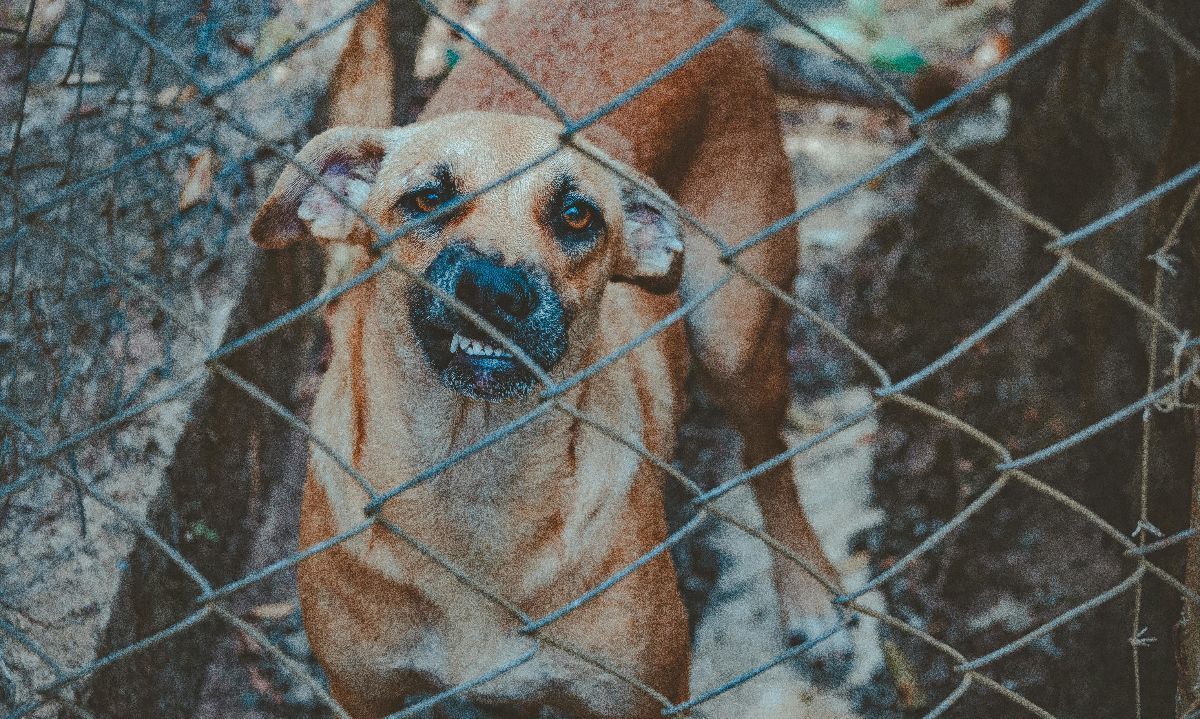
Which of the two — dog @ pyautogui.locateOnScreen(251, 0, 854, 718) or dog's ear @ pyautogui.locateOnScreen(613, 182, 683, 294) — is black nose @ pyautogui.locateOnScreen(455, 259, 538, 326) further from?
dog's ear @ pyautogui.locateOnScreen(613, 182, 683, 294)

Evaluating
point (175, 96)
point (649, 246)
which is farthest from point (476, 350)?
point (175, 96)

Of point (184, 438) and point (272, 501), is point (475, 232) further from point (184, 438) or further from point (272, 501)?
point (272, 501)

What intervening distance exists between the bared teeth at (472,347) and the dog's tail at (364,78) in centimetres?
215

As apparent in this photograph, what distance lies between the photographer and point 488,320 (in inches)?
89.2

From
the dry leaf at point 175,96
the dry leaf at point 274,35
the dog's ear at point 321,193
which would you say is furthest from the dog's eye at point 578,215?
the dry leaf at point 274,35

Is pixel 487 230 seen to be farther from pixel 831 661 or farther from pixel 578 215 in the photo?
pixel 831 661

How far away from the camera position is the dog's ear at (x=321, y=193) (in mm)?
2445

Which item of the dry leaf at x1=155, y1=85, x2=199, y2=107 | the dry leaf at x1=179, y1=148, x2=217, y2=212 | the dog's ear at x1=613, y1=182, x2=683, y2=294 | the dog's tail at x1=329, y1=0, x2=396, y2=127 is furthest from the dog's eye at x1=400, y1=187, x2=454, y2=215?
the dog's tail at x1=329, y1=0, x2=396, y2=127

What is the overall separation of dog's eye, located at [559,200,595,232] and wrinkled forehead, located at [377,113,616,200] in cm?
4

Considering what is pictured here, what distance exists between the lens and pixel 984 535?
3623mm

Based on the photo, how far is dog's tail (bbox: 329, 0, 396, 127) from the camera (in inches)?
170

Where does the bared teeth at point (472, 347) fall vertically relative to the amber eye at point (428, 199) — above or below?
below

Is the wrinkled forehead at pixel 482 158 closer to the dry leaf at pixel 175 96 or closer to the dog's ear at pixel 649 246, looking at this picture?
the dog's ear at pixel 649 246

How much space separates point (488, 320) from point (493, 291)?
0.22 ft
